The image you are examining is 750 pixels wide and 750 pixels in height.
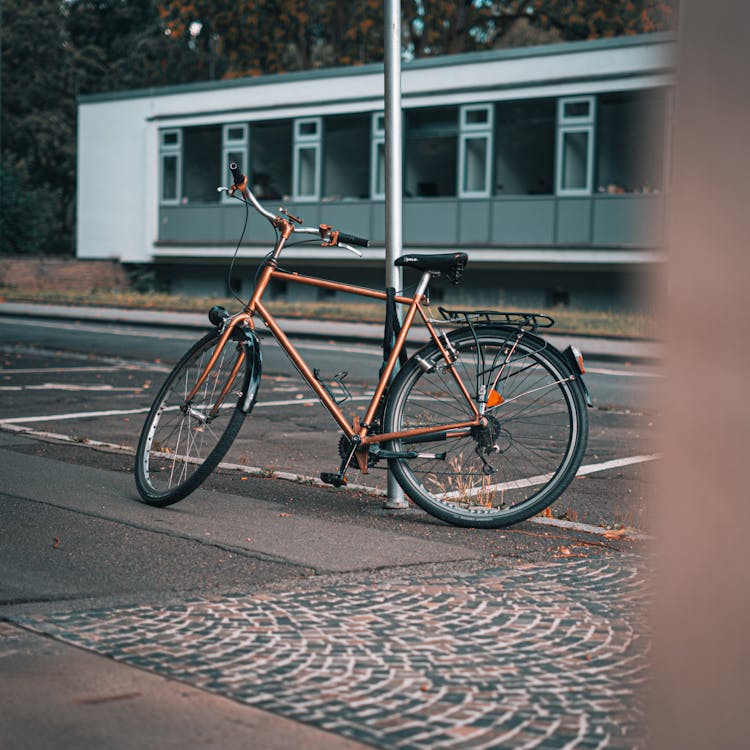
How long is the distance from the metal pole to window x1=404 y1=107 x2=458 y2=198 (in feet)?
75.2

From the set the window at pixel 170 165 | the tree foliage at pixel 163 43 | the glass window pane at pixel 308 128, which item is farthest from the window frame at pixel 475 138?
the window at pixel 170 165

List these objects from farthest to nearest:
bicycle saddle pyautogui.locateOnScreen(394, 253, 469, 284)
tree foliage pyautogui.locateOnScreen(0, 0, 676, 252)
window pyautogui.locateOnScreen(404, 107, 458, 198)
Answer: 1. tree foliage pyautogui.locateOnScreen(0, 0, 676, 252)
2. window pyautogui.locateOnScreen(404, 107, 458, 198)
3. bicycle saddle pyautogui.locateOnScreen(394, 253, 469, 284)

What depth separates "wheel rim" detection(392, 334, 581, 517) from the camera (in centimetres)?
563

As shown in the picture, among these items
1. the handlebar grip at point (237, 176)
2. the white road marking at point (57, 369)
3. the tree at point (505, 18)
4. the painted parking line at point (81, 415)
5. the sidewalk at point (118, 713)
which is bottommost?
the sidewalk at point (118, 713)

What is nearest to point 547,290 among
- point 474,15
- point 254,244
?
point 254,244

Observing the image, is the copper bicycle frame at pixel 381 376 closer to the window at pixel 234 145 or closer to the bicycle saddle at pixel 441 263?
the bicycle saddle at pixel 441 263

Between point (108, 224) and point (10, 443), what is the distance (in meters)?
29.0

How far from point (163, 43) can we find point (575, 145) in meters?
29.9

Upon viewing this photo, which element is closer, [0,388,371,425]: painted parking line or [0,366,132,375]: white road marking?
[0,388,371,425]: painted parking line

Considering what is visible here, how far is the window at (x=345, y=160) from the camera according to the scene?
103ft

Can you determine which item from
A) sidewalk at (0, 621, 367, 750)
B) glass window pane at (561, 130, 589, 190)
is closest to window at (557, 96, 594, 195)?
glass window pane at (561, 130, 589, 190)

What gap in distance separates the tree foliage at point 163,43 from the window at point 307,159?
5901 millimetres

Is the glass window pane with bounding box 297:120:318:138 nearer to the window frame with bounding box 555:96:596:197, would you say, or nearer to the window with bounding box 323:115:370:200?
the window with bounding box 323:115:370:200

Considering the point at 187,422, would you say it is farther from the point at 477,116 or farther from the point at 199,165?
the point at 199,165
